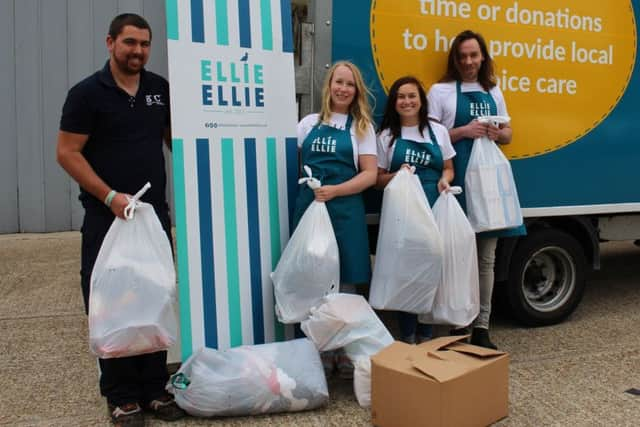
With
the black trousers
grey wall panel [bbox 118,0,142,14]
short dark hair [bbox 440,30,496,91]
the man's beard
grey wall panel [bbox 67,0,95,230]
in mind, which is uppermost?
grey wall panel [bbox 118,0,142,14]

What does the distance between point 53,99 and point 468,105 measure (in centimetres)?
594

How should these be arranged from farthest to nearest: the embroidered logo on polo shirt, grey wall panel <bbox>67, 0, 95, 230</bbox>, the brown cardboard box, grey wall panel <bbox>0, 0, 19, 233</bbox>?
grey wall panel <bbox>67, 0, 95, 230</bbox> → grey wall panel <bbox>0, 0, 19, 233</bbox> → the embroidered logo on polo shirt → the brown cardboard box

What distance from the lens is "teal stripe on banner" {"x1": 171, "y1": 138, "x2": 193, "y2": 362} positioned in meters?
3.29

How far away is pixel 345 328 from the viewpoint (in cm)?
315

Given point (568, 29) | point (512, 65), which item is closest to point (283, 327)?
point (512, 65)

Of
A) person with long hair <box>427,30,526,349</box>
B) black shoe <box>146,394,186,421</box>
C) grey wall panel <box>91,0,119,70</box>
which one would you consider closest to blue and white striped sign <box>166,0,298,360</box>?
black shoe <box>146,394,186,421</box>

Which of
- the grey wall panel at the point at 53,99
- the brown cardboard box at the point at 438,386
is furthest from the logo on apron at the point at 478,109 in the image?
the grey wall panel at the point at 53,99

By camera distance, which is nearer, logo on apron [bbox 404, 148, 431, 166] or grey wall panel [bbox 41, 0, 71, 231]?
logo on apron [bbox 404, 148, 431, 166]

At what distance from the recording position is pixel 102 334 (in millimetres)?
2715

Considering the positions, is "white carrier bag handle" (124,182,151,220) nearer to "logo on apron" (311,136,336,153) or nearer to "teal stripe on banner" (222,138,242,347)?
"teal stripe on banner" (222,138,242,347)

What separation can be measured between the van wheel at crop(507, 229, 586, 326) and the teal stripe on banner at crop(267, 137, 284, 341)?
68.2 inches

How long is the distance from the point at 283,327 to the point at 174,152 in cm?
114

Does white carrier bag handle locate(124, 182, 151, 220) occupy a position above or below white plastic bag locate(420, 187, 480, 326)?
above

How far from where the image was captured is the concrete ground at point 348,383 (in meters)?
3.05
